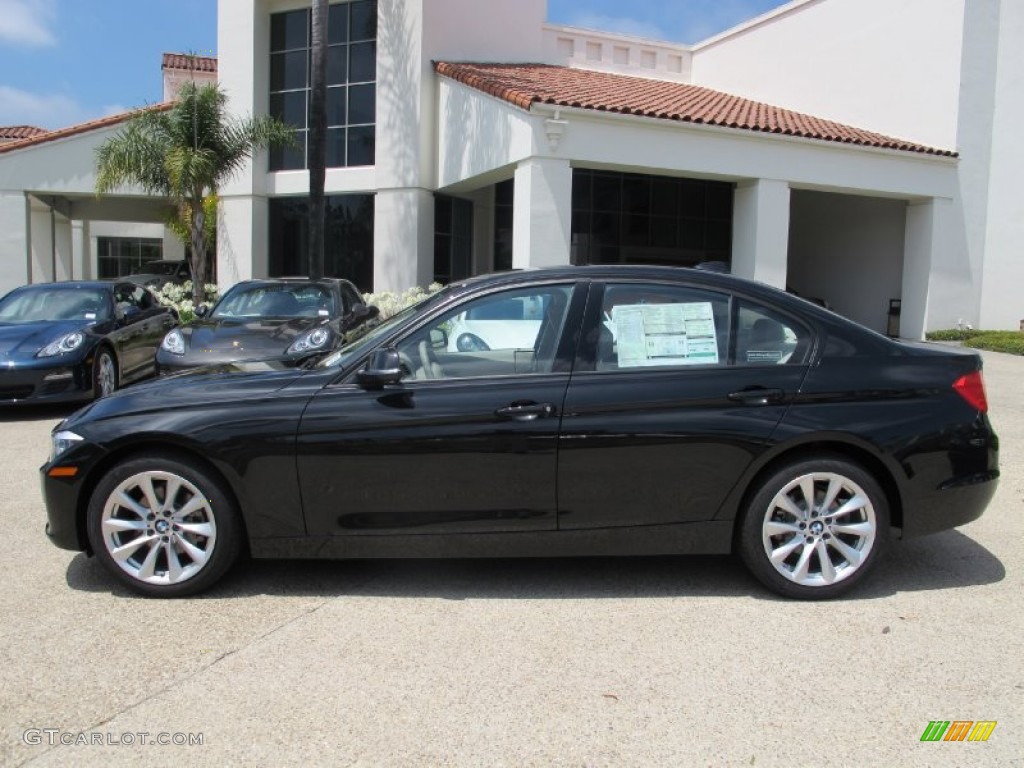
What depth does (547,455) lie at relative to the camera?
3887 millimetres

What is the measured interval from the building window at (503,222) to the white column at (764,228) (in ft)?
19.6

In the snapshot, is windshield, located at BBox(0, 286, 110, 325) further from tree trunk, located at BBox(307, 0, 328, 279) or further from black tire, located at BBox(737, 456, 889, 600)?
black tire, located at BBox(737, 456, 889, 600)

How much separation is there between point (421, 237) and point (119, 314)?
9028 millimetres

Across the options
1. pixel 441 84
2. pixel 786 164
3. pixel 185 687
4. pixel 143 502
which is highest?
pixel 441 84

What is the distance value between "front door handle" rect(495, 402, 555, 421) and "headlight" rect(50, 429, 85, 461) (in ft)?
6.65

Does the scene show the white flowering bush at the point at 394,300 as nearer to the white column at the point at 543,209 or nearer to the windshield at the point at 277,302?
the white column at the point at 543,209

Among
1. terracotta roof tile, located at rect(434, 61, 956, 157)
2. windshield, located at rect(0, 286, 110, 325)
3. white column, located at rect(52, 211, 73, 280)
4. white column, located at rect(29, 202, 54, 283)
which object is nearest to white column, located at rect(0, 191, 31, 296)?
white column, located at rect(29, 202, 54, 283)

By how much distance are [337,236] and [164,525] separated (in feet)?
52.5

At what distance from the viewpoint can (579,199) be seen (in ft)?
64.0

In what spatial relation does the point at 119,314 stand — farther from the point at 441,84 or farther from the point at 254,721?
A: the point at 441,84

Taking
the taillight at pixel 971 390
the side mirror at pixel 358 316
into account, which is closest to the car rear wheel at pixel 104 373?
the side mirror at pixel 358 316

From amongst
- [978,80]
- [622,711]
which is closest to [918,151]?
[978,80]

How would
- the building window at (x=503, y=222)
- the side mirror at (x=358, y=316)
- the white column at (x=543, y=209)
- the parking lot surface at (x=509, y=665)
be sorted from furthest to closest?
1. the building window at (x=503, y=222)
2. the white column at (x=543, y=209)
3. the side mirror at (x=358, y=316)
4. the parking lot surface at (x=509, y=665)

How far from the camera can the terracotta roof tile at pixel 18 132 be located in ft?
102
